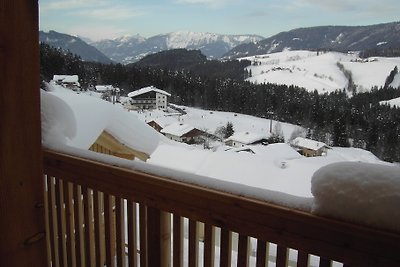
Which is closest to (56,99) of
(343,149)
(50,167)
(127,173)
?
(50,167)

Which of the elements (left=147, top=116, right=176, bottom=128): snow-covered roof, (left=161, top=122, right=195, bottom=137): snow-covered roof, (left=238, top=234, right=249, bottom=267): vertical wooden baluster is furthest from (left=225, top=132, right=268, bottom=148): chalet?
(left=238, top=234, right=249, bottom=267): vertical wooden baluster

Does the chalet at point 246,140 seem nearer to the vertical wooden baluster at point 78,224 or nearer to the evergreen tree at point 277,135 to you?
the evergreen tree at point 277,135

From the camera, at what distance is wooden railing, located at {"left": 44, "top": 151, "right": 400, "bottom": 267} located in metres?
0.84

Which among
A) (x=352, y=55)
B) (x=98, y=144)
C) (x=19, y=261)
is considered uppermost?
(x=352, y=55)

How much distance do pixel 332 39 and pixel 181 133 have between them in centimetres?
7948

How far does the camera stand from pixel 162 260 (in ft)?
4.34

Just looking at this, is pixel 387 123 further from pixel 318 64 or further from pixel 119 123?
pixel 318 64

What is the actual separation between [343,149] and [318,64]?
86.7 meters

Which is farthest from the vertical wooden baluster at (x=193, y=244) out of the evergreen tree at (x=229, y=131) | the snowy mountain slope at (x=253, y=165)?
the evergreen tree at (x=229, y=131)

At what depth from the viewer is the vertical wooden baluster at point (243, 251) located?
1042mm

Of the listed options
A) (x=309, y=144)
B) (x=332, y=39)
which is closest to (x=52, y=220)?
(x=309, y=144)

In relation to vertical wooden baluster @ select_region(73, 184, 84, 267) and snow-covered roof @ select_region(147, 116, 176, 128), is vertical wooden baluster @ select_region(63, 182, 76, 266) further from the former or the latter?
snow-covered roof @ select_region(147, 116, 176, 128)

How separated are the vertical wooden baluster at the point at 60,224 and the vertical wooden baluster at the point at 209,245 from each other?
81 centimetres

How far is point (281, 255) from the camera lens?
0.98 meters
